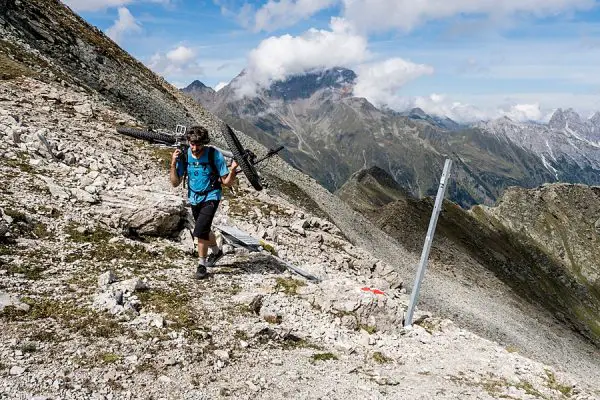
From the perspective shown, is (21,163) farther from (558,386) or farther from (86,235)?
(558,386)

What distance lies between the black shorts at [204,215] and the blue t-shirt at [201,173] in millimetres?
135

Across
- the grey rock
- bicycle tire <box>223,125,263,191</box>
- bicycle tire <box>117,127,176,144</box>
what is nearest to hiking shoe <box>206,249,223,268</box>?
bicycle tire <box>223,125,263,191</box>

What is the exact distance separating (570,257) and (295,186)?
7053 inches

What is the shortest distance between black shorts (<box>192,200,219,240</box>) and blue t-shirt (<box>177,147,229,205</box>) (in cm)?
13

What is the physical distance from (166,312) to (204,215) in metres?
3.01

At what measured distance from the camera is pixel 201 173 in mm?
12078

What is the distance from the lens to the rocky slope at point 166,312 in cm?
788

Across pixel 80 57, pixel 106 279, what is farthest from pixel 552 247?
pixel 106 279

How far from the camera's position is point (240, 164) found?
11922 millimetres

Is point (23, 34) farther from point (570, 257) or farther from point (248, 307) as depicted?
point (570, 257)

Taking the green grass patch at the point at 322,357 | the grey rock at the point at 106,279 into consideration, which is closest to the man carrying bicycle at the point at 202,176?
the grey rock at the point at 106,279

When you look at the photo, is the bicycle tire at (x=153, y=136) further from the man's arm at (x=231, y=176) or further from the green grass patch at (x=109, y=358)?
the green grass patch at (x=109, y=358)

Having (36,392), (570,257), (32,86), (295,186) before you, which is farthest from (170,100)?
(570,257)

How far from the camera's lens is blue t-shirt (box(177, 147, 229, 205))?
12.0 metres
